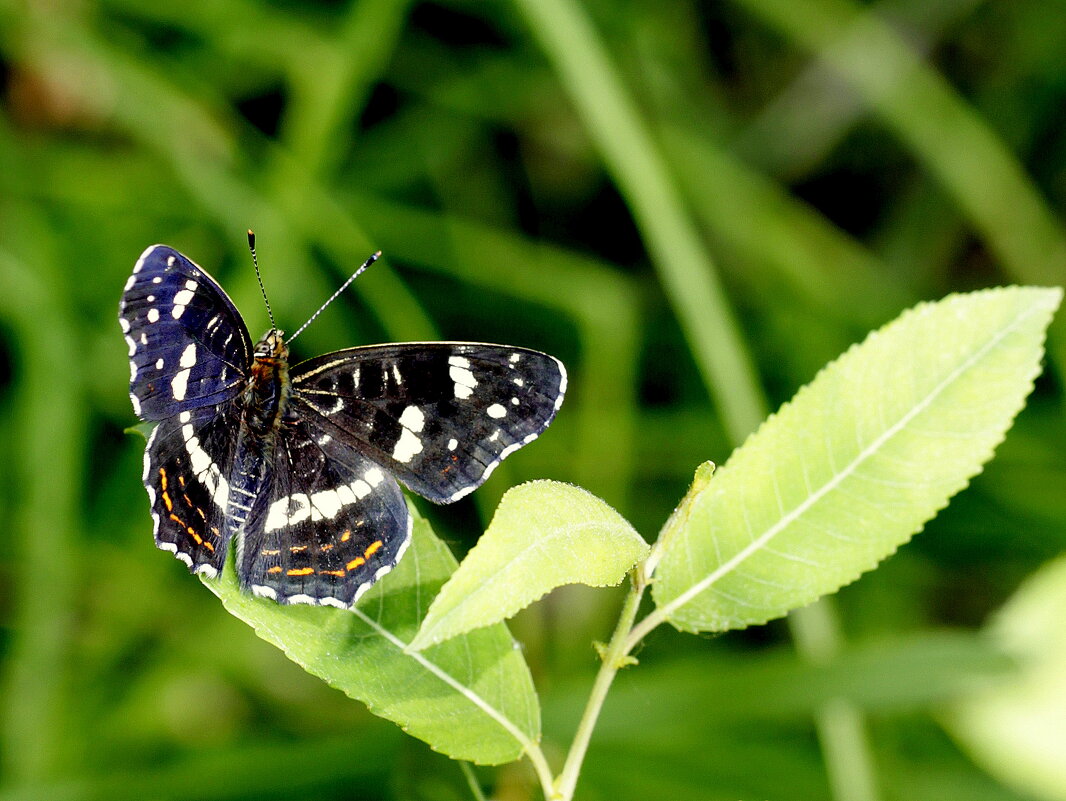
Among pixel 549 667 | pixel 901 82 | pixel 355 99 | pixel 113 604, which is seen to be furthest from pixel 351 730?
pixel 901 82

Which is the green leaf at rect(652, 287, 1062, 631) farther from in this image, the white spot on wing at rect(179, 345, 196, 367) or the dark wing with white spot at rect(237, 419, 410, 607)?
the white spot on wing at rect(179, 345, 196, 367)

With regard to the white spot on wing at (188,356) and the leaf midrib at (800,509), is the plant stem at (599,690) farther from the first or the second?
the white spot on wing at (188,356)

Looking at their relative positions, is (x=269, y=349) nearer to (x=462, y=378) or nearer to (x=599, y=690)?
(x=462, y=378)

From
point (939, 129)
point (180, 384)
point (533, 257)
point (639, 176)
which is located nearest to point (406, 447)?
point (180, 384)

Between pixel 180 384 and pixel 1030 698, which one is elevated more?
pixel 180 384

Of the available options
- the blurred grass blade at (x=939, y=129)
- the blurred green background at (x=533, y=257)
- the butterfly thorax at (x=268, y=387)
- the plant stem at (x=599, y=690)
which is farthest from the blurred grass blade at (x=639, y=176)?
the plant stem at (x=599, y=690)

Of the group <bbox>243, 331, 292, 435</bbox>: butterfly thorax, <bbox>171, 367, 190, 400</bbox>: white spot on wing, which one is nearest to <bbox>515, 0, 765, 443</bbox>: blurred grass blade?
<bbox>243, 331, 292, 435</bbox>: butterfly thorax

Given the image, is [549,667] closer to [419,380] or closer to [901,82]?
[419,380]
